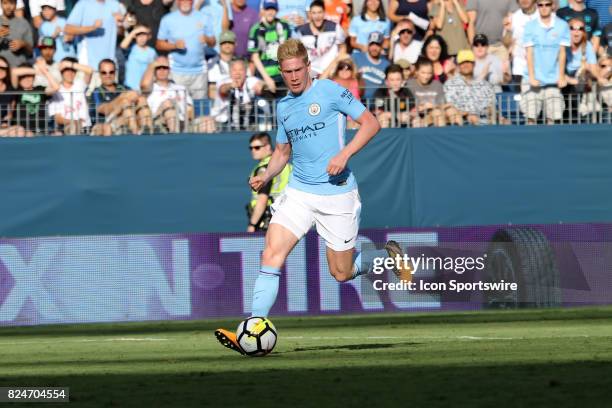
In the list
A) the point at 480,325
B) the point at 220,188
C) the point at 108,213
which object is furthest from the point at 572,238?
the point at 108,213

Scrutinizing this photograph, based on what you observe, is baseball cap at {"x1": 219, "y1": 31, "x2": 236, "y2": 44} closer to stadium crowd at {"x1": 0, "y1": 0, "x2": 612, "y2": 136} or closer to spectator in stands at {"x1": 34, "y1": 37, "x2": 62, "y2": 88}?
stadium crowd at {"x1": 0, "y1": 0, "x2": 612, "y2": 136}

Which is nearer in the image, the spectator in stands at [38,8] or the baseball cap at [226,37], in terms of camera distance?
the baseball cap at [226,37]

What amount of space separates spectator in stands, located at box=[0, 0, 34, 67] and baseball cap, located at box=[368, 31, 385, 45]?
5.61 m

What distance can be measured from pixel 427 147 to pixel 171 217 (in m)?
4.32

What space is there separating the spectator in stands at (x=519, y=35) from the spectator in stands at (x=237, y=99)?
430cm

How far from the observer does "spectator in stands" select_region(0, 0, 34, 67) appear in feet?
69.6

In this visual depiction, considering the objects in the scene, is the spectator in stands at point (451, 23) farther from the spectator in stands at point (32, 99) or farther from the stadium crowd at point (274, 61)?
the spectator in stands at point (32, 99)

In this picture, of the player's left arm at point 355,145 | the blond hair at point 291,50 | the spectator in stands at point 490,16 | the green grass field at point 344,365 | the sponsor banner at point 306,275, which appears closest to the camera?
the green grass field at point 344,365

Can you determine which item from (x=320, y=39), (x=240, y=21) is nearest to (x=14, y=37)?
(x=240, y=21)

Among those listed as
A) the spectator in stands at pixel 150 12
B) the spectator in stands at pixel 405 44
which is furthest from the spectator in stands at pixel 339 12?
the spectator in stands at pixel 150 12

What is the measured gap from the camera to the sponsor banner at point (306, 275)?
696 inches

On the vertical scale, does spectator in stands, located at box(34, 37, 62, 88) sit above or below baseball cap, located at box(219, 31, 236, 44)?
below

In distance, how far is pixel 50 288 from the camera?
1767cm

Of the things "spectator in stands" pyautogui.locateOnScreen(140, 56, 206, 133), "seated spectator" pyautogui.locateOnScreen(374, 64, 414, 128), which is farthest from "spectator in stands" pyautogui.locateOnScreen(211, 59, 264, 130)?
"seated spectator" pyautogui.locateOnScreen(374, 64, 414, 128)
